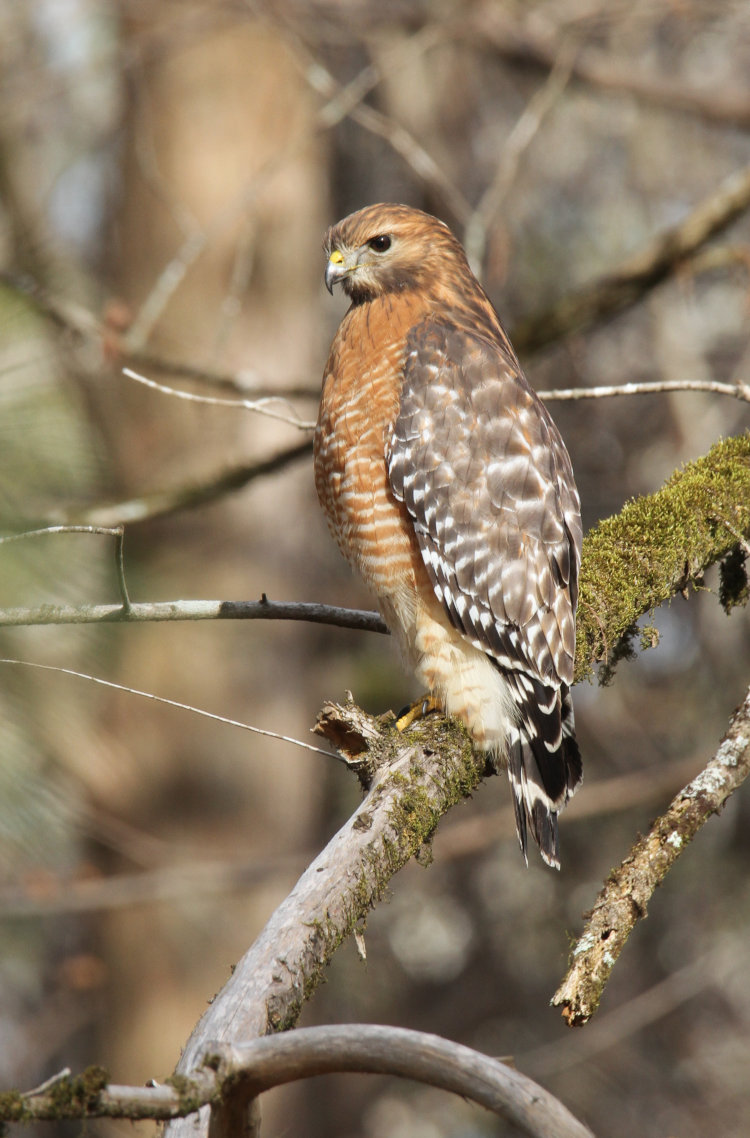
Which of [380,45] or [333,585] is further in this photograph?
[333,585]

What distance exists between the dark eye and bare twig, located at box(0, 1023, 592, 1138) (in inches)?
130

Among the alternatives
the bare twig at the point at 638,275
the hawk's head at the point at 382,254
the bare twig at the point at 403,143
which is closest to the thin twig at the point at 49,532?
the hawk's head at the point at 382,254

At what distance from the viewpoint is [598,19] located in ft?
20.5

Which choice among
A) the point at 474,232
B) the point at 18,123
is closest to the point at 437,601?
the point at 474,232

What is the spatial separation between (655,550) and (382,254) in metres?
1.62

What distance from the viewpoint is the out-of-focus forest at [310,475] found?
18.8 ft

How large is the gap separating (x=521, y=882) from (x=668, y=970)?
4.82ft

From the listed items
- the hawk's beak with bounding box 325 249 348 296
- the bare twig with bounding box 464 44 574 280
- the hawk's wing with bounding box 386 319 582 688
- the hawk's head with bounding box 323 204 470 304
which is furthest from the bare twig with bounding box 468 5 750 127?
the hawk's wing with bounding box 386 319 582 688

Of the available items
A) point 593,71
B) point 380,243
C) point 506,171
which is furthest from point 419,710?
point 593,71

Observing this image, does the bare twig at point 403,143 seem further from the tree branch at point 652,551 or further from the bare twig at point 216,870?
the bare twig at point 216,870

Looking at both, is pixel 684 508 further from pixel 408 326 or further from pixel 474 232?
pixel 474 232

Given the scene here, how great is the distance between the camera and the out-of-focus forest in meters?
5.74

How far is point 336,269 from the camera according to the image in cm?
417

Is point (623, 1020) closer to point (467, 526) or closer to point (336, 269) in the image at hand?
point (467, 526)
